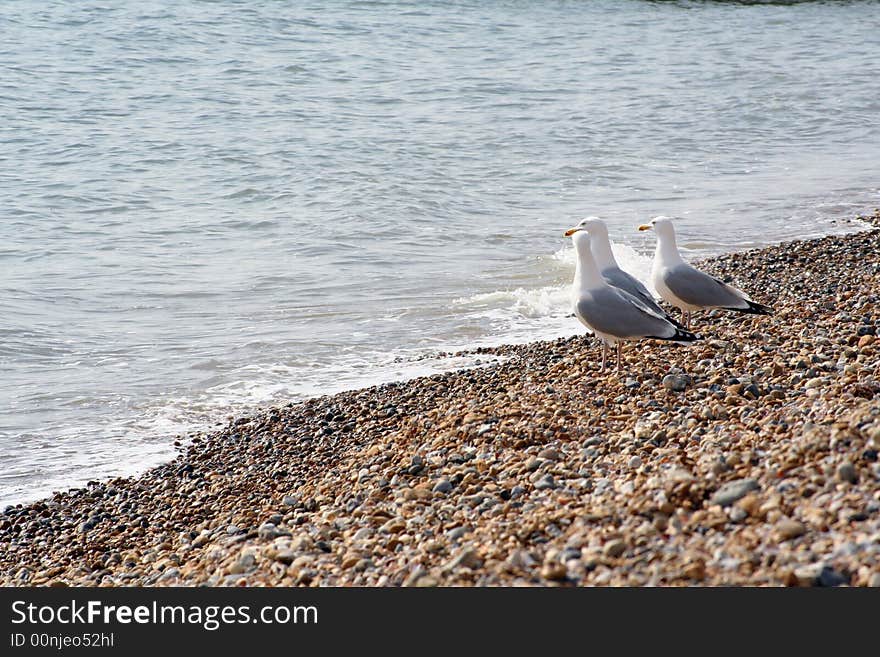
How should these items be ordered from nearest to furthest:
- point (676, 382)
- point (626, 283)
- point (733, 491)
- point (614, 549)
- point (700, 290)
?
point (614, 549) < point (733, 491) < point (676, 382) < point (700, 290) < point (626, 283)

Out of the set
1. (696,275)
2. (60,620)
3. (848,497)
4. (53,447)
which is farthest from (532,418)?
(53,447)

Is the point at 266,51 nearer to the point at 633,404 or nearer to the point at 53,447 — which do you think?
the point at 53,447

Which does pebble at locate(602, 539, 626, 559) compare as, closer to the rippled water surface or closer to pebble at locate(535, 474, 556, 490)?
pebble at locate(535, 474, 556, 490)

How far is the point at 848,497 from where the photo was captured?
12.0 ft

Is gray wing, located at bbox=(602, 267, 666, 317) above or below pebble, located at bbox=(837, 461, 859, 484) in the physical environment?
below

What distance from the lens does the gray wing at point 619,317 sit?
21.0 feet

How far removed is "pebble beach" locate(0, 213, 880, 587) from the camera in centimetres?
363

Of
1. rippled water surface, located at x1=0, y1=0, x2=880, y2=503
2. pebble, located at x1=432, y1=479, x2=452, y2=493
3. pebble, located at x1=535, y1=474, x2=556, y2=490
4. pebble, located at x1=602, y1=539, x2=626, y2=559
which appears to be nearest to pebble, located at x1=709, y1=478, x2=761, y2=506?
pebble, located at x1=602, y1=539, x2=626, y2=559

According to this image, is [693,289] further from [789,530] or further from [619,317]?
[789,530]

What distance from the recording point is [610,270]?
756cm

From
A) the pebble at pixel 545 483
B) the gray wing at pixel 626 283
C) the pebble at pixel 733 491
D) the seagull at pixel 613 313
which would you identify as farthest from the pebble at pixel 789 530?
the gray wing at pixel 626 283

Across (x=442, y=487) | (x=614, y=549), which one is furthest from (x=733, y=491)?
(x=442, y=487)

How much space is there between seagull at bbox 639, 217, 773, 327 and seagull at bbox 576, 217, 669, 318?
5.5 inches

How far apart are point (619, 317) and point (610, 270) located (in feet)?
3.81
